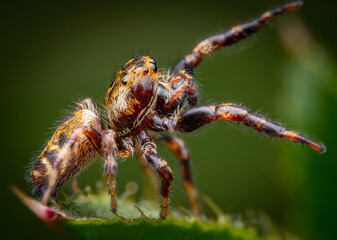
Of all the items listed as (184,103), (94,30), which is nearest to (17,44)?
(94,30)

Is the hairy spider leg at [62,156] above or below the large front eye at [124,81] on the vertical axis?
below

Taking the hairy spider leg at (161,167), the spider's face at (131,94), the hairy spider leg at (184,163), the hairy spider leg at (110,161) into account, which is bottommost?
the hairy spider leg at (184,163)

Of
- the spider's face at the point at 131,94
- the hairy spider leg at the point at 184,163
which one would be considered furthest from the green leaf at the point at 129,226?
the hairy spider leg at the point at 184,163

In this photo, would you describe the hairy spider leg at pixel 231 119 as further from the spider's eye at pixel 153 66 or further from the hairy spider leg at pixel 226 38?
the hairy spider leg at pixel 226 38

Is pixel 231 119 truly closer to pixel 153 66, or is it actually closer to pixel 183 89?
pixel 183 89

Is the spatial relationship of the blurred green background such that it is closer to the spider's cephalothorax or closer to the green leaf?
the spider's cephalothorax

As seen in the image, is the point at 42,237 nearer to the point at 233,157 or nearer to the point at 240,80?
the point at 233,157
